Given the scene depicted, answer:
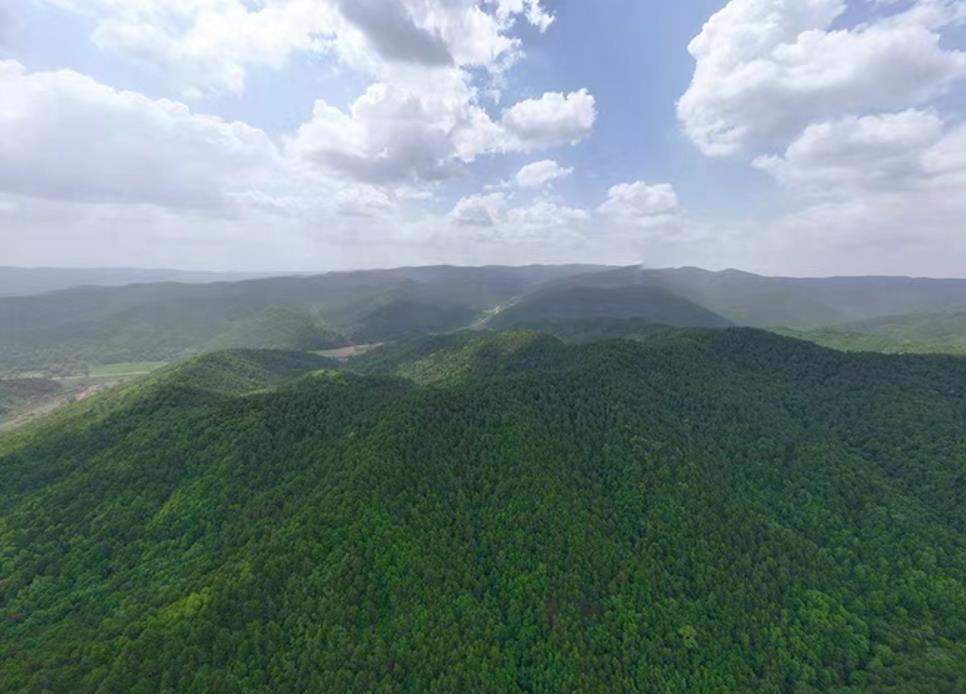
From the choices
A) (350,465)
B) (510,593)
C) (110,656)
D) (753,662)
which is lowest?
(753,662)

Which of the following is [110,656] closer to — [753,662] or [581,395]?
[753,662]

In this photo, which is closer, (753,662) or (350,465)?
(753,662)

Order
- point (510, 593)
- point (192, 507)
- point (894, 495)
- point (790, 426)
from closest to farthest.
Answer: point (510, 593) → point (192, 507) → point (894, 495) → point (790, 426)

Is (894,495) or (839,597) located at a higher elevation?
(894,495)

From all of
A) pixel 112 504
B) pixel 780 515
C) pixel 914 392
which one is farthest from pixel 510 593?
pixel 914 392

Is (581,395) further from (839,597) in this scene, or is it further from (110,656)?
(110,656)

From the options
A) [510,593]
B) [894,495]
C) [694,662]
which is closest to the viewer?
[694,662]
